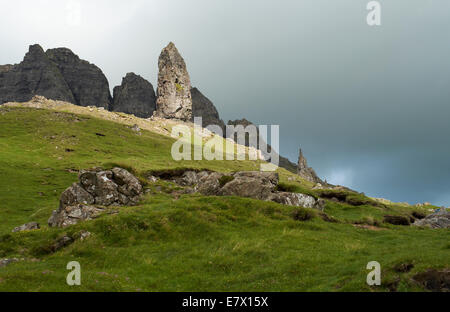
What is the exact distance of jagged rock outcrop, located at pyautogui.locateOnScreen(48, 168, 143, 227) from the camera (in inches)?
1231

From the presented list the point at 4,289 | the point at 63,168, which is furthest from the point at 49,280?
the point at 63,168

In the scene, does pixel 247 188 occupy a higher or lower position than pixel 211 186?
lower

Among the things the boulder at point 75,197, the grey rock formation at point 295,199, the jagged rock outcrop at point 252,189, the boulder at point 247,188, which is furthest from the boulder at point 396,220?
the boulder at point 75,197

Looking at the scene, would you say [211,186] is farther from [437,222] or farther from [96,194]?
[437,222]

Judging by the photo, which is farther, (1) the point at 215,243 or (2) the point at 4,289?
(1) the point at 215,243

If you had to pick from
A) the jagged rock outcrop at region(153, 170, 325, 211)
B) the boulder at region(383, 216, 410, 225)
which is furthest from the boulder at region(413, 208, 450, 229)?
the jagged rock outcrop at region(153, 170, 325, 211)

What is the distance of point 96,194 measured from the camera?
36.7 meters

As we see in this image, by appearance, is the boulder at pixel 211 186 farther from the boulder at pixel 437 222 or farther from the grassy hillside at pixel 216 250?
the boulder at pixel 437 222

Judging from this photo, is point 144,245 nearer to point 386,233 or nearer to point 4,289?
point 4,289

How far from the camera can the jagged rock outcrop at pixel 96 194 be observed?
1231 inches

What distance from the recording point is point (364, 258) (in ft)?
63.0

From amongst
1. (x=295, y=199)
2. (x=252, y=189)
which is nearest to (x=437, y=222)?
(x=295, y=199)
